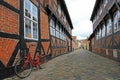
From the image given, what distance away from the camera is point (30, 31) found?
891 cm

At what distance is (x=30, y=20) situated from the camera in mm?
8906

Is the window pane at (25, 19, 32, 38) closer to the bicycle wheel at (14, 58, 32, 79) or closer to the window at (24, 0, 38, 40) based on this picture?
the window at (24, 0, 38, 40)

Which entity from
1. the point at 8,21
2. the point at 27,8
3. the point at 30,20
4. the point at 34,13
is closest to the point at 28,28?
the point at 30,20

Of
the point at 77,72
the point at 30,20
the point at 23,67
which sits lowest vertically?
the point at 77,72

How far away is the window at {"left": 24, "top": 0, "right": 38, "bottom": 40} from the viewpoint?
8.20 metres

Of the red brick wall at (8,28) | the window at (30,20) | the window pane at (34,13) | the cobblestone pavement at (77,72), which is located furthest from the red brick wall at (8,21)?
the window pane at (34,13)

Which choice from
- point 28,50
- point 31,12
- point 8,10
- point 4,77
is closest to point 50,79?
point 4,77

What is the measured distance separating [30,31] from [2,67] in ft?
11.6

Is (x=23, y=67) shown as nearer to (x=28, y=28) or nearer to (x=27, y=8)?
(x=28, y=28)

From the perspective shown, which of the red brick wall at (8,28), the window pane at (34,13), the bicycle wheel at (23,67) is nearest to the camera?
the red brick wall at (8,28)

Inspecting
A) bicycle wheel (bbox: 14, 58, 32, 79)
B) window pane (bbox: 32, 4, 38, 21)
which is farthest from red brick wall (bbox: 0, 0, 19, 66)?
window pane (bbox: 32, 4, 38, 21)

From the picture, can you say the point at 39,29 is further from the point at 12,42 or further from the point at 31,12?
the point at 12,42

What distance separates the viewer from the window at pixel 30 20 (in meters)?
8.20

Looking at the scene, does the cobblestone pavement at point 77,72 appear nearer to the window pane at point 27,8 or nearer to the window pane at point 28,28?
the window pane at point 28,28
